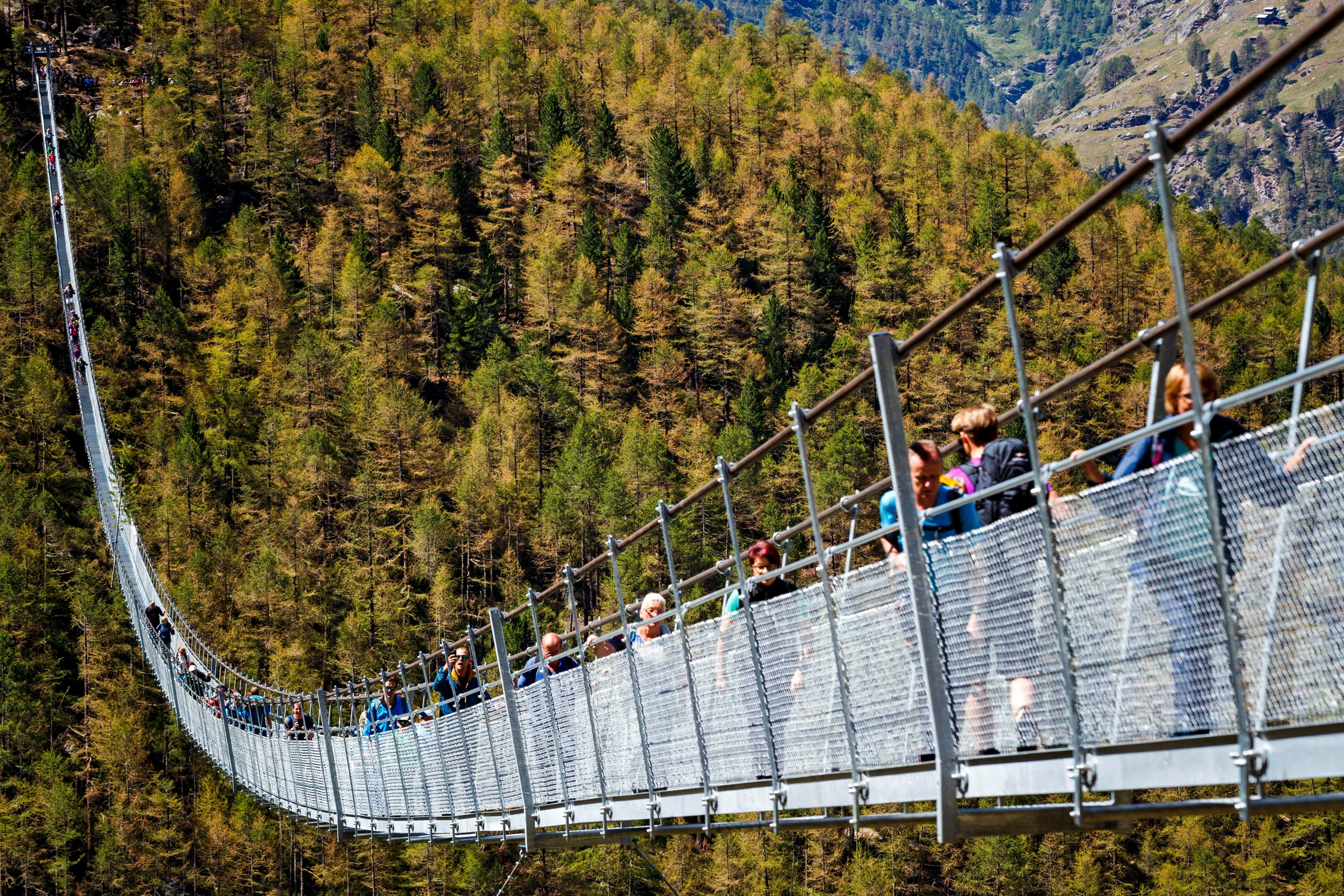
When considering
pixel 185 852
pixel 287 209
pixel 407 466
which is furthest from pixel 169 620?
pixel 287 209

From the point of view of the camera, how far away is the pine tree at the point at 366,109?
89.7m

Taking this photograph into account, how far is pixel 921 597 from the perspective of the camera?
4129 millimetres

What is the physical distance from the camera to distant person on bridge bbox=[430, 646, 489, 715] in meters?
10.0

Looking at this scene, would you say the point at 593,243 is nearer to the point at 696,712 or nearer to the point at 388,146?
the point at 388,146

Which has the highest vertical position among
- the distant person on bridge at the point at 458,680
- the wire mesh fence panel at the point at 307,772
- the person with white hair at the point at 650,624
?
the person with white hair at the point at 650,624

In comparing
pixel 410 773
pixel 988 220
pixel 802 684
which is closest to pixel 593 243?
pixel 988 220

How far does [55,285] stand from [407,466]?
64.0 ft

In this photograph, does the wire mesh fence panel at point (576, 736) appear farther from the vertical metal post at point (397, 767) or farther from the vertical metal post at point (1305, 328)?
the vertical metal post at point (1305, 328)

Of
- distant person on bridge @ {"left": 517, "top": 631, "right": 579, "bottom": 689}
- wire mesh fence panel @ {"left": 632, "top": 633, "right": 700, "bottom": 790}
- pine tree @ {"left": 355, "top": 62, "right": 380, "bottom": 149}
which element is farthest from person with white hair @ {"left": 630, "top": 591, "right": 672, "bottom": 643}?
A: pine tree @ {"left": 355, "top": 62, "right": 380, "bottom": 149}

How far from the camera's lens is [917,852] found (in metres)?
55.6

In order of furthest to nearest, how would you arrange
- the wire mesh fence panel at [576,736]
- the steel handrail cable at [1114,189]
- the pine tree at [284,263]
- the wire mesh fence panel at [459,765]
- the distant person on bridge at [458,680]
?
the pine tree at [284,263], the distant person on bridge at [458,680], the wire mesh fence panel at [459,765], the wire mesh fence panel at [576,736], the steel handrail cable at [1114,189]

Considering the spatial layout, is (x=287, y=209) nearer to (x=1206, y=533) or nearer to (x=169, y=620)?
(x=169, y=620)

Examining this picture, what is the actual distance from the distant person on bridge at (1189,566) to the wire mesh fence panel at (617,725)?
3.60 meters

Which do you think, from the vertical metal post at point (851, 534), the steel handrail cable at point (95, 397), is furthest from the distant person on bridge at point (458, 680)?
the steel handrail cable at point (95, 397)
